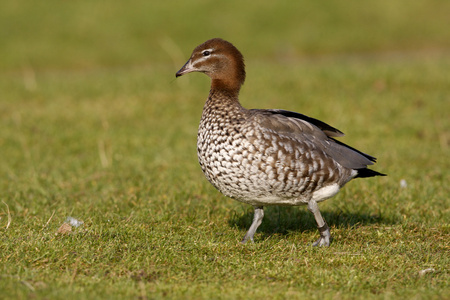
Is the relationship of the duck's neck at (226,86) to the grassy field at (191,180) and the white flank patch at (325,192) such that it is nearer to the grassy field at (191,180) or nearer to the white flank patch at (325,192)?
the white flank patch at (325,192)

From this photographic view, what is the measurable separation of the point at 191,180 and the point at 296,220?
6.61ft

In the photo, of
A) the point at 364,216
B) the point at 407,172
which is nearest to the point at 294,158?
the point at 364,216

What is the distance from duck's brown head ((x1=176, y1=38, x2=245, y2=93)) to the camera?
625 centimetres

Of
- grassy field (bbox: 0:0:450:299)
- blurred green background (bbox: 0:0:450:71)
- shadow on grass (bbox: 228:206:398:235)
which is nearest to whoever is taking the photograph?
grassy field (bbox: 0:0:450:299)

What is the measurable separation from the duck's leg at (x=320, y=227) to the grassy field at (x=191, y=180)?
0.17m

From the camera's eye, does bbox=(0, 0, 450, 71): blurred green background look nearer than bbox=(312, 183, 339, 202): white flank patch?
No

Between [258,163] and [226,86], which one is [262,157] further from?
[226,86]

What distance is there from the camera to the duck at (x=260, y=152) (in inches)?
221

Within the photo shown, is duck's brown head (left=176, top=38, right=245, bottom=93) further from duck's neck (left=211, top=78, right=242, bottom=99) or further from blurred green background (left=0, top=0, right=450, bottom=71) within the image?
blurred green background (left=0, top=0, right=450, bottom=71)

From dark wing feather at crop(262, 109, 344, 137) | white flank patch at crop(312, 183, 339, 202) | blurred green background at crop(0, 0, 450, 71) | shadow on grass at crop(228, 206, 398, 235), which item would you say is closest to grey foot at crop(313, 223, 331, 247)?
white flank patch at crop(312, 183, 339, 202)

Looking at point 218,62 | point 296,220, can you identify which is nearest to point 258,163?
point 218,62

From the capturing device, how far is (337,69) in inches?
550

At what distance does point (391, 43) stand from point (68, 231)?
56.9 ft

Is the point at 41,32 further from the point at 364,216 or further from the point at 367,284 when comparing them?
the point at 367,284
